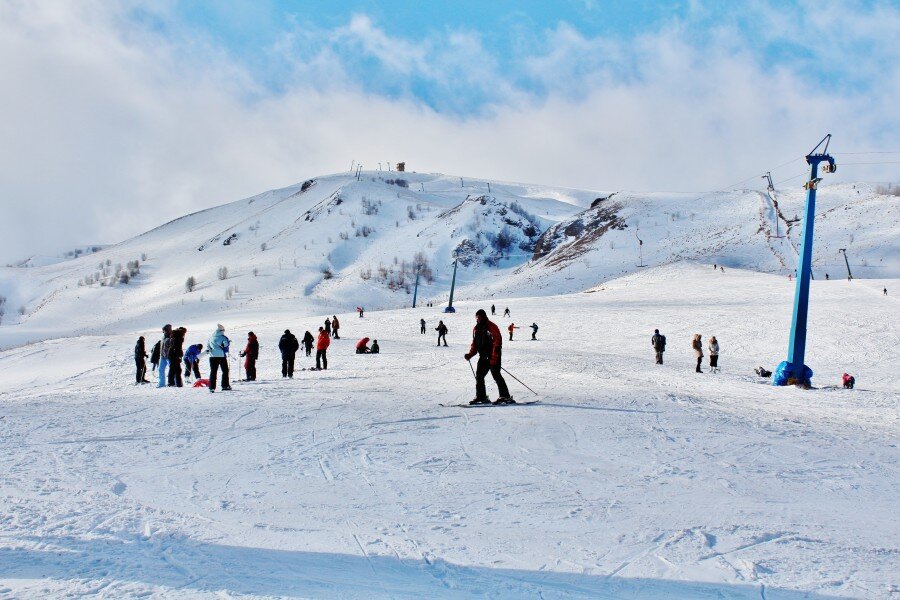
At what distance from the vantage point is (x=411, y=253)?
127 metres

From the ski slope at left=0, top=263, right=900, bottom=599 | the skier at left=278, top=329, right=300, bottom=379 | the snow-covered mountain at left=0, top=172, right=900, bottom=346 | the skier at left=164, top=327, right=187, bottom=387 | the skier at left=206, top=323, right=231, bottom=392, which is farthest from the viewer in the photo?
the snow-covered mountain at left=0, top=172, right=900, bottom=346

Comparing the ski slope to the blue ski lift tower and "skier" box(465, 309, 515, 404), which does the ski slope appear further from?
the blue ski lift tower

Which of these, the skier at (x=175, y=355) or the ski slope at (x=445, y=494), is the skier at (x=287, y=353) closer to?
the skier at (x=175, y=355)

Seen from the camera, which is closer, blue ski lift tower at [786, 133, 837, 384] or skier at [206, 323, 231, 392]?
skier at [206, 323, 231, 392]

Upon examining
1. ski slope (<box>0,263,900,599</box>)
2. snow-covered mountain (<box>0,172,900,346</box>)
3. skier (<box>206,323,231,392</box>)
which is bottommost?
ski slope (<box>0,263,900,599</box>)

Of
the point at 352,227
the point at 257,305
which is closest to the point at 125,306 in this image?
the point at 257,305

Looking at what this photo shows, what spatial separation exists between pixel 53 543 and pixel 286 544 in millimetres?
1796

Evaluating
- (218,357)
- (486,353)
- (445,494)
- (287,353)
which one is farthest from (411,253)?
(445,494)

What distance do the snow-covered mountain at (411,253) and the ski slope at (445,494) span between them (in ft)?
229

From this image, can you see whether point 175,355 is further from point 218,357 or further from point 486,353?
point 486,353

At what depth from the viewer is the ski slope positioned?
4523mm

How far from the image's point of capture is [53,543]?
4.95 meters

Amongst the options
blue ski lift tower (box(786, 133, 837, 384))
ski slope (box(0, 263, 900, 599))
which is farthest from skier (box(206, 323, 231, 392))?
blue ski lift tower (box(786, 133, 837, 384))

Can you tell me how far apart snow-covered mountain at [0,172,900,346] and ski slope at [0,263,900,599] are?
69.9m
